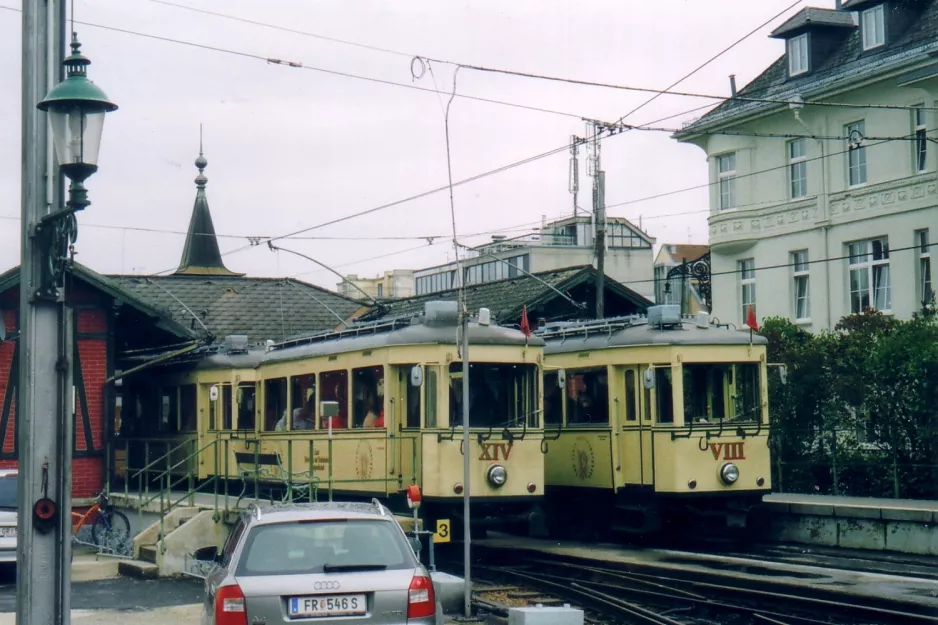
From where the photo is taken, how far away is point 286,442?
21.6m

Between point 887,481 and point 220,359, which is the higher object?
point 220,359

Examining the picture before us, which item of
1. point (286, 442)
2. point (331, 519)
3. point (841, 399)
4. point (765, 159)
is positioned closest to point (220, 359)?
point (286, 442)

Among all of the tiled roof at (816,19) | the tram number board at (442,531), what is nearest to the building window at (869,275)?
the tiled roof at (816,19)

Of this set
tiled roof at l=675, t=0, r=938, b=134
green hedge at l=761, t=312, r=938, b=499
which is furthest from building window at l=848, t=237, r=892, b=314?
green hedge at l=761, t=312, r=938, b=499

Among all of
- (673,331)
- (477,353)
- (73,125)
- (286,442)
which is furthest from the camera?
(286,442)

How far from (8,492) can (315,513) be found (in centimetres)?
982

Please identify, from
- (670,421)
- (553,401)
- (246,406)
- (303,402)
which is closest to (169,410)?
(246,406)

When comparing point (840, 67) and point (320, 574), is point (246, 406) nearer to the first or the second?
point (320, 574)

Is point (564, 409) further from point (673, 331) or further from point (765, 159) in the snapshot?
point (765, 159)

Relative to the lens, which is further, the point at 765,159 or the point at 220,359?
the point at 765,159

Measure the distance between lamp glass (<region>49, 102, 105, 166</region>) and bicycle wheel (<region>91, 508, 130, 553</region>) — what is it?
13.3 m

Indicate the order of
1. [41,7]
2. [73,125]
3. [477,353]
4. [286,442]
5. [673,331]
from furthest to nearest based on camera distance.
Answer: [286,442] → [673,331] → [477,353] → [41,7] → [73,125]

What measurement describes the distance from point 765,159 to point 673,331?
19.3m

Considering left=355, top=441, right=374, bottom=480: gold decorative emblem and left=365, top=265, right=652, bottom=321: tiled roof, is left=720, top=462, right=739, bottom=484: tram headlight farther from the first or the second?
left=365, top=265, right=652, bottom=321: tiled roof
